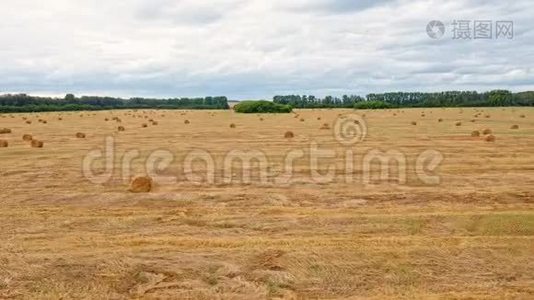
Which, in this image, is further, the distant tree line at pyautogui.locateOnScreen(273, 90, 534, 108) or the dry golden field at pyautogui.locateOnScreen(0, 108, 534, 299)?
the distant tree line at pyautogui.locateOnScreen(273, 90, 534, 108)

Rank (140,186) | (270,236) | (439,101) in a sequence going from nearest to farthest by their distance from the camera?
(270,236)
(140,186)
(439,101)

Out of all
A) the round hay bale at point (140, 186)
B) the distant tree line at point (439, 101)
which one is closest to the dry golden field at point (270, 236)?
the round hay bale at point (140, 186)

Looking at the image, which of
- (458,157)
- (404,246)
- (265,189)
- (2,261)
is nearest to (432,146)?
(458,157)

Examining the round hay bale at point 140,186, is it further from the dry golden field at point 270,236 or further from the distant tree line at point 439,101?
the distant tree line at point 439,101

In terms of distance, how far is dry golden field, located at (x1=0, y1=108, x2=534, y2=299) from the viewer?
21.0 ft

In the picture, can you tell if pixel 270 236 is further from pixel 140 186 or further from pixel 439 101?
pixel 439 101

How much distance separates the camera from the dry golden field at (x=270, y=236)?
6.41 meters

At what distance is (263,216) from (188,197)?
2269 mm

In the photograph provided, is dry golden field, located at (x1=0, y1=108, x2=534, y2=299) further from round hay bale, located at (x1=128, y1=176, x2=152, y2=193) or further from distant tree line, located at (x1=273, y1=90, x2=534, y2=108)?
distant tree line, located at (x1=273, y1=90, x2=534, y2=108)

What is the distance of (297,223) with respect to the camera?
9.18 metres

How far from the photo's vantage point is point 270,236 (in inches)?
330

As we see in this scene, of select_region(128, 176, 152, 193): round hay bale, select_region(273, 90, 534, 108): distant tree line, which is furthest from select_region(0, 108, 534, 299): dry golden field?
select_region(273, 90, 534, 108): distant tree line

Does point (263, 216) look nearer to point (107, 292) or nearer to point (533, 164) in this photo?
point (107, 292)

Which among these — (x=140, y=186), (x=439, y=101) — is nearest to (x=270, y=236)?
(x=140, y=186)
